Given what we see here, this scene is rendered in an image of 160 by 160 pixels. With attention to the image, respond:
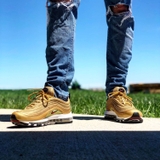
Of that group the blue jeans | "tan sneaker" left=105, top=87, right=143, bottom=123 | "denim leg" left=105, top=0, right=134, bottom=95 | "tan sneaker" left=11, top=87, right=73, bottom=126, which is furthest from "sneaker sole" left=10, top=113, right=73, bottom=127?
"denim leg" left=105, top=0, right=134, bottom=95

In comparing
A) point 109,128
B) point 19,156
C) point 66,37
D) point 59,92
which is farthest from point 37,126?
point 19,156

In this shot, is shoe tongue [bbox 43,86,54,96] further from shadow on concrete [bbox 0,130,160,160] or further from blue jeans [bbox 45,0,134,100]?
shadow on concrete [bbox 0,130,160,160]

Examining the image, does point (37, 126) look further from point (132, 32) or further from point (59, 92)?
point (132, 32)

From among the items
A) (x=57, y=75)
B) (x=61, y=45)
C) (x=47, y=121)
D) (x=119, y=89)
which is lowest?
(x=47, y=121)

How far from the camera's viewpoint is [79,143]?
148cm

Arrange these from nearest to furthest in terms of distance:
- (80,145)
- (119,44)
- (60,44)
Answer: (80,145), (60,44), (119,44)

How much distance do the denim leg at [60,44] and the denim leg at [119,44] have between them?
18.6 inches

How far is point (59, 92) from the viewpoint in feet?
7.09

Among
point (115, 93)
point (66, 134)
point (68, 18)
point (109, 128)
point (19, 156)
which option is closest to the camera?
point (19, 156)

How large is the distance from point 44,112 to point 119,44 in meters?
0.84

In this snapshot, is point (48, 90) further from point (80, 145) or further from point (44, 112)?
point (80, 145)

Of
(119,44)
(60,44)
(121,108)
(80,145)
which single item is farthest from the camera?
(119,44)

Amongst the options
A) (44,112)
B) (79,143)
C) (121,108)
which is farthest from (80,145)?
(121,108)

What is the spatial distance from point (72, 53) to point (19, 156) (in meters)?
1.04
